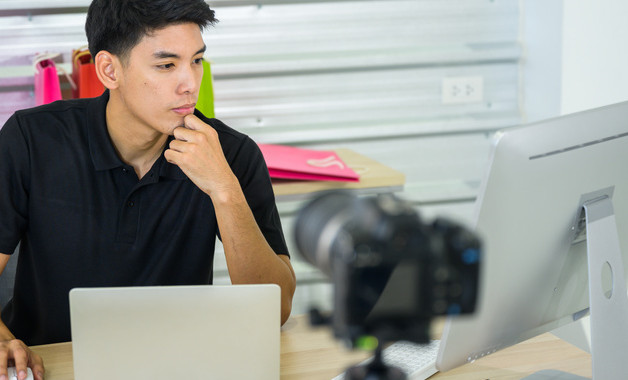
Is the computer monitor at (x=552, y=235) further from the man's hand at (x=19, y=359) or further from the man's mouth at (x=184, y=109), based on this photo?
the man's mouth at (x=184, y=109)

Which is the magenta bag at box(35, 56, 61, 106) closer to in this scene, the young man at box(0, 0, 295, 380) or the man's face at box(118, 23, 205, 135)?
the young man at box(0, 0, 295, 380)

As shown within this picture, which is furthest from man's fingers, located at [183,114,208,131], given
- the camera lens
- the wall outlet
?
the wall outlet

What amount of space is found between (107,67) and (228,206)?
0.44m

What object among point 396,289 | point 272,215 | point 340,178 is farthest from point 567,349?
point 340,178

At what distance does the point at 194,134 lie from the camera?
5.57 feet

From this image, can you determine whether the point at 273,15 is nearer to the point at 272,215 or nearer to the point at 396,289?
the point at 272,215

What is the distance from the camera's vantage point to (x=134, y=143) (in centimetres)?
181

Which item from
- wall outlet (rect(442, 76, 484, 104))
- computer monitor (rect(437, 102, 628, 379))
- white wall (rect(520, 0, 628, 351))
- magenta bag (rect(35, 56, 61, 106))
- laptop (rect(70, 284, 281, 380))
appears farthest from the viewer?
wall outlet (rect(442, 76, 484, 104))

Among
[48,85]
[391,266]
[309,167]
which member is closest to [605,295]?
[391,266]

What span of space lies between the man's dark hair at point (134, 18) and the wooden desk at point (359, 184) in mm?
763

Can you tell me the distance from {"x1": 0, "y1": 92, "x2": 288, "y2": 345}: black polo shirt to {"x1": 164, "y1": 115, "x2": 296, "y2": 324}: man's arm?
0.37ft

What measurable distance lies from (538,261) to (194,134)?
0.83 m

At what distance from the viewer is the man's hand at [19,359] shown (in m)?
1.35

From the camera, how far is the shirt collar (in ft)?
5.75
